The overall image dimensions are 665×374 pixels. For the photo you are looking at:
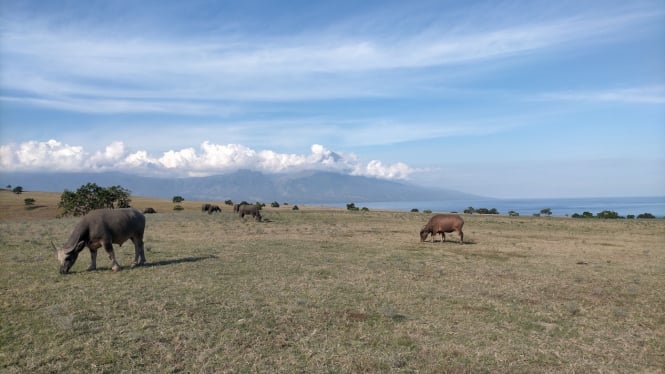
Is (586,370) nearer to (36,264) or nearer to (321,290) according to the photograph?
(321,290)

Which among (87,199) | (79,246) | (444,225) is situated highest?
(87,199)

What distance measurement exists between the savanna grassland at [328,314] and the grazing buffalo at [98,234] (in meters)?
0.68

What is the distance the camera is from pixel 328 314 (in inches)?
441

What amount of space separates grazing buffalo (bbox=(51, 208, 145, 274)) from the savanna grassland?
2.22ft

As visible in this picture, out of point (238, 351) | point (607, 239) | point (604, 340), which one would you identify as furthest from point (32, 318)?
point (607, 239)

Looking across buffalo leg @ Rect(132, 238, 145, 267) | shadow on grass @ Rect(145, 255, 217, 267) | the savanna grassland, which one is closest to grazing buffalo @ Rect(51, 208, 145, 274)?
buffalo leg @ Rect(132, 238, 145, 267)

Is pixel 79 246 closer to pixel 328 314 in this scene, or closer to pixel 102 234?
pixel 102 234

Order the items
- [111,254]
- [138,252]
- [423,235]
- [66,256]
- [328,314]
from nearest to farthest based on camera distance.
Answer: [328,314], [66,256], [111,254], [138,252], [423,235]

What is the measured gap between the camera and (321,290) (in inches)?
545

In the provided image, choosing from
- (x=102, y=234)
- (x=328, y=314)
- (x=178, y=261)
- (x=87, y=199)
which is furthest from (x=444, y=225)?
(x=87, y=199)

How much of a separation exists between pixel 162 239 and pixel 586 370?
25095 millimetres

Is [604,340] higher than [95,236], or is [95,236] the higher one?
[95,236]

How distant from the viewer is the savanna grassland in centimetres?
832

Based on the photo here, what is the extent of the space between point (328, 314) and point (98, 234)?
9.70 meters
